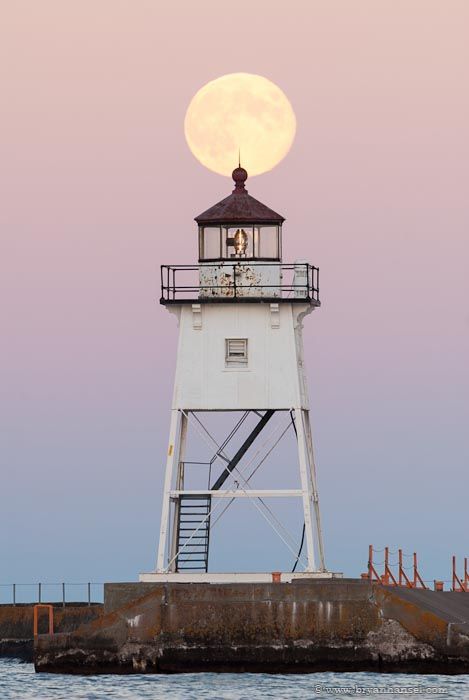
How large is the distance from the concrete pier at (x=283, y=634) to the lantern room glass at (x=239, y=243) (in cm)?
1129

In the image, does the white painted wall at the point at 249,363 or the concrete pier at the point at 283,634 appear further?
the white painted wall at the point at 249,363

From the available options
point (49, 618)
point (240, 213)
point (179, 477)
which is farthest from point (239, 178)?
point (49, 618)

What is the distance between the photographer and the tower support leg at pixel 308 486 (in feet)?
219

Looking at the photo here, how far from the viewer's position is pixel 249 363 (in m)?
68.0

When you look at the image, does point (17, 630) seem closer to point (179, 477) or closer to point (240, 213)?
point (179, 477)

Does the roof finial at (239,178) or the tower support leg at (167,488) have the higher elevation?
the roof finial at (239,178)

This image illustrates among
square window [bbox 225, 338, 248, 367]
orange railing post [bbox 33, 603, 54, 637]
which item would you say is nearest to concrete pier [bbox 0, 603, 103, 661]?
orange railing post [bbox 33, 603, 54, 637]

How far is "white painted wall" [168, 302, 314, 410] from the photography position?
67.9m

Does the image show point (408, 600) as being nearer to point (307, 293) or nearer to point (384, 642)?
point (384, 642)

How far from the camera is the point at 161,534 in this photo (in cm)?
6731

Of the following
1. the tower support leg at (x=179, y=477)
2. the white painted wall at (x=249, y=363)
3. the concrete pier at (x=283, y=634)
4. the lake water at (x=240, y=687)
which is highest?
the white painted wall at (x=249, y=363)

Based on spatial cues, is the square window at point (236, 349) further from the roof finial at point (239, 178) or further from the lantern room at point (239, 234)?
the roof finial at point (239, 178)

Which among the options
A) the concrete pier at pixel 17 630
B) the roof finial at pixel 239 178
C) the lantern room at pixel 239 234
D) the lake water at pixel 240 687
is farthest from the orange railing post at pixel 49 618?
the roof finial at pixel 239 178

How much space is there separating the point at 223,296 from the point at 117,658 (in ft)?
38.5
